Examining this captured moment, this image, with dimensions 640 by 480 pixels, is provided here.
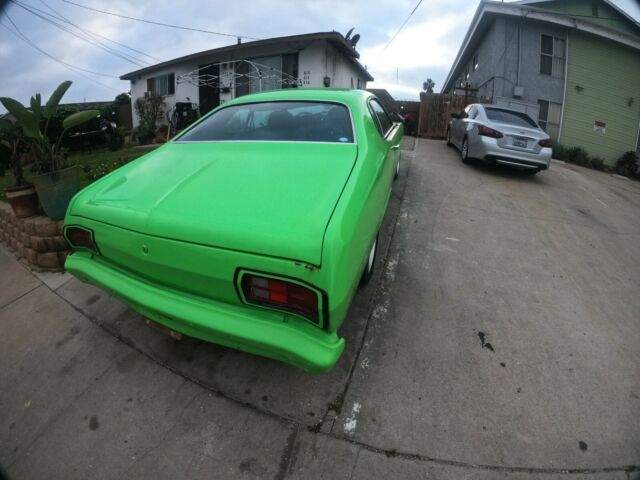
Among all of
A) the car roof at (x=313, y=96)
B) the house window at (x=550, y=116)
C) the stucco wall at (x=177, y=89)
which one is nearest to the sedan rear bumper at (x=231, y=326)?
the car roof at (x=313, y=96)

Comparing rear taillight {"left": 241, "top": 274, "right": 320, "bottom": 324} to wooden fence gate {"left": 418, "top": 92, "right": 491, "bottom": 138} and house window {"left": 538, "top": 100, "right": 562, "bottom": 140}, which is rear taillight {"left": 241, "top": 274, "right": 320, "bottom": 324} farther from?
house window {"left": 538, "top": 100, "right": 562, "bottom": 140}

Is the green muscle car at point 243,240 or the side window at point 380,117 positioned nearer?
the green muscle car at point 243,240

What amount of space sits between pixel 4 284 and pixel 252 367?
2.92 metres

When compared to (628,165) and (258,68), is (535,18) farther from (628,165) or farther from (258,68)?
(258,68)

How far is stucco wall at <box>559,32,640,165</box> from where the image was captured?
500 inches

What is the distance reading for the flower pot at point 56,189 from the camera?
3211 millimetres

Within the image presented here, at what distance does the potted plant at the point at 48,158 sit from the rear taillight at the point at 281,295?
2.88 m

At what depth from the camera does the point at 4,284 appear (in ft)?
11.0

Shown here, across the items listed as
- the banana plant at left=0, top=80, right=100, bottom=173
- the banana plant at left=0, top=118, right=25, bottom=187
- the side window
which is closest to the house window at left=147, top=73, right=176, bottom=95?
the banana plant at left=0, top=118, right=25, bottom=187

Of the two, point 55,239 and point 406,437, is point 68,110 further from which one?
point 406,437

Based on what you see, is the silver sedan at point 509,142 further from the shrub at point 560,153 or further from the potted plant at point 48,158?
the shrub at point 560,153

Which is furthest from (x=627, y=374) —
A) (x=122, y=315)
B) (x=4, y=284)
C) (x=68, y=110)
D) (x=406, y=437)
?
(x=68, y=110)

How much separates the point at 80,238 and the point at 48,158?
2.16 m

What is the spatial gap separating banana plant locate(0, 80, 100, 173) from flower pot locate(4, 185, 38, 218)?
25 cm
